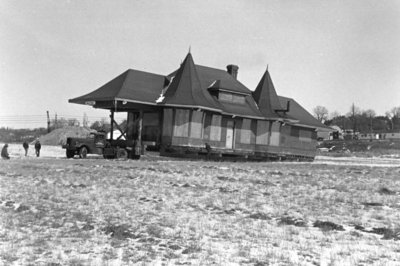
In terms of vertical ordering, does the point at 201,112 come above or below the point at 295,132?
above

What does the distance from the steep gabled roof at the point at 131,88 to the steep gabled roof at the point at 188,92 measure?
116cm

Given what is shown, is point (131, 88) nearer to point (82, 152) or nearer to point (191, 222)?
point (82, 152)

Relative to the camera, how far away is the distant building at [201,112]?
29625 mm

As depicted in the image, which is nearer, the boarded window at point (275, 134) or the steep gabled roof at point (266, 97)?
the boarded window at point (275, 134)

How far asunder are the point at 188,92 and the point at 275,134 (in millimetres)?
10122

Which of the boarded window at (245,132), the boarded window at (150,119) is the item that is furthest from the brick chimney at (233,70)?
the boarded window at (150,119)

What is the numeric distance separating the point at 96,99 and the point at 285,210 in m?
21.5

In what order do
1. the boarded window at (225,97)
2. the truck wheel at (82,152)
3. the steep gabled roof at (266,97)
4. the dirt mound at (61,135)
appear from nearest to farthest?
the truck wheel at (82,152), the boarded window at (225,97), the steep gabled roof at (266,97), the dirt mound at (61,135)

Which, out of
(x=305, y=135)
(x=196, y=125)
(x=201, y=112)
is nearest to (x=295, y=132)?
(x=305, y=135)

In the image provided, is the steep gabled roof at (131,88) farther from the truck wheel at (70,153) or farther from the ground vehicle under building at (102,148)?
the truck wheel at (70,153)

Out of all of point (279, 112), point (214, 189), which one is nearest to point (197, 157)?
point (279, 112)

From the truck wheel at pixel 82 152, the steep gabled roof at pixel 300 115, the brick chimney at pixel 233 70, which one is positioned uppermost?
the brick chimney at pixel 233 70

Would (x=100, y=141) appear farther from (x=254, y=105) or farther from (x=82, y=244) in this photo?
(x=82, y=244)

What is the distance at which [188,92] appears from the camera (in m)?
30.1
